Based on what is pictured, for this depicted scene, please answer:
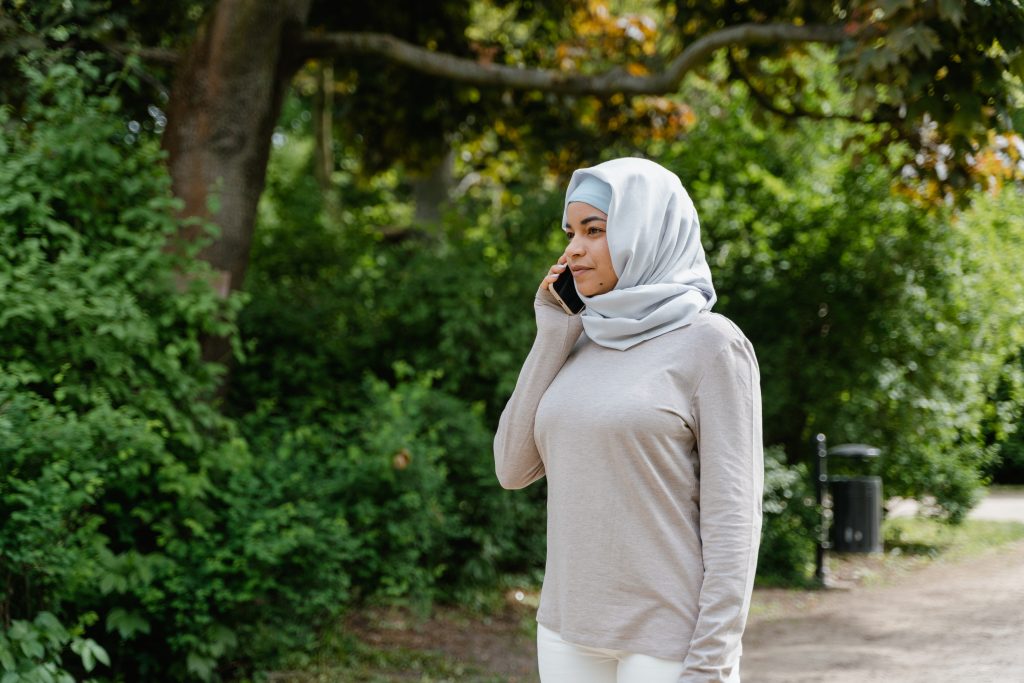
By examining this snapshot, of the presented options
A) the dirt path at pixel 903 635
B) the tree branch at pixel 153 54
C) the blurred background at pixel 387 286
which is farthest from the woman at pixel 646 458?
the tree branch at pixel 153 54

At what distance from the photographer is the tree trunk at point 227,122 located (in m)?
6.62

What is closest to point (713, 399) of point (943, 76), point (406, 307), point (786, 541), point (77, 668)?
point (77, 668)

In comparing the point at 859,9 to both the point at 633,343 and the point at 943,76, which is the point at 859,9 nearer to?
the point at 943,76

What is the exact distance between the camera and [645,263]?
91.4 inches

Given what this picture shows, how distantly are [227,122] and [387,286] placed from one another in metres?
2.17

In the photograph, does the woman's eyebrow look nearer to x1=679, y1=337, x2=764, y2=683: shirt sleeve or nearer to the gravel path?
x1=679, y1=337, x2=764, y2=683: shirt sleeve

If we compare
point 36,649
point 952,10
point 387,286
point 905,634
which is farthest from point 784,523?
point 36,649

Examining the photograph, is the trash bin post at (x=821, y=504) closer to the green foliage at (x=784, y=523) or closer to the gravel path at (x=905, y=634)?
the green foliage at (x=784, y=523)

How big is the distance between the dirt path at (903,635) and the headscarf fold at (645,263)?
448 cm

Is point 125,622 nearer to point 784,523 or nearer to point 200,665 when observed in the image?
point 200,665

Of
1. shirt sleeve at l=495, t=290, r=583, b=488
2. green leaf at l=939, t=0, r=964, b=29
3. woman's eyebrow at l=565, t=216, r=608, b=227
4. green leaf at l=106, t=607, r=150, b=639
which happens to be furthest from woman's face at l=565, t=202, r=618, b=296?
green leaf at l=939, t=0, r=964, b=29

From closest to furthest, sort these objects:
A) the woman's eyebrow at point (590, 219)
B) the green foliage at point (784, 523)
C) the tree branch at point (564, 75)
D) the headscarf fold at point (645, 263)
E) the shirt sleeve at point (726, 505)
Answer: the shirt sleeve at point (726, 505)
the headscarf fold at point (645, 263)
the woman's eyebrow at point (590, 219)
the tree branch at point (564, 75)
the green foliage at point (784, 523)

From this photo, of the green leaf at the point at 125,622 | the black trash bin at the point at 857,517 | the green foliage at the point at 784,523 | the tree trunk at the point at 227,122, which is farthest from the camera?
the green foliage at the point at 784,523

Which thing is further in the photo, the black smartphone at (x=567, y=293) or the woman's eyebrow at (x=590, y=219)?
the black smartphone at (x=567, y=293)
